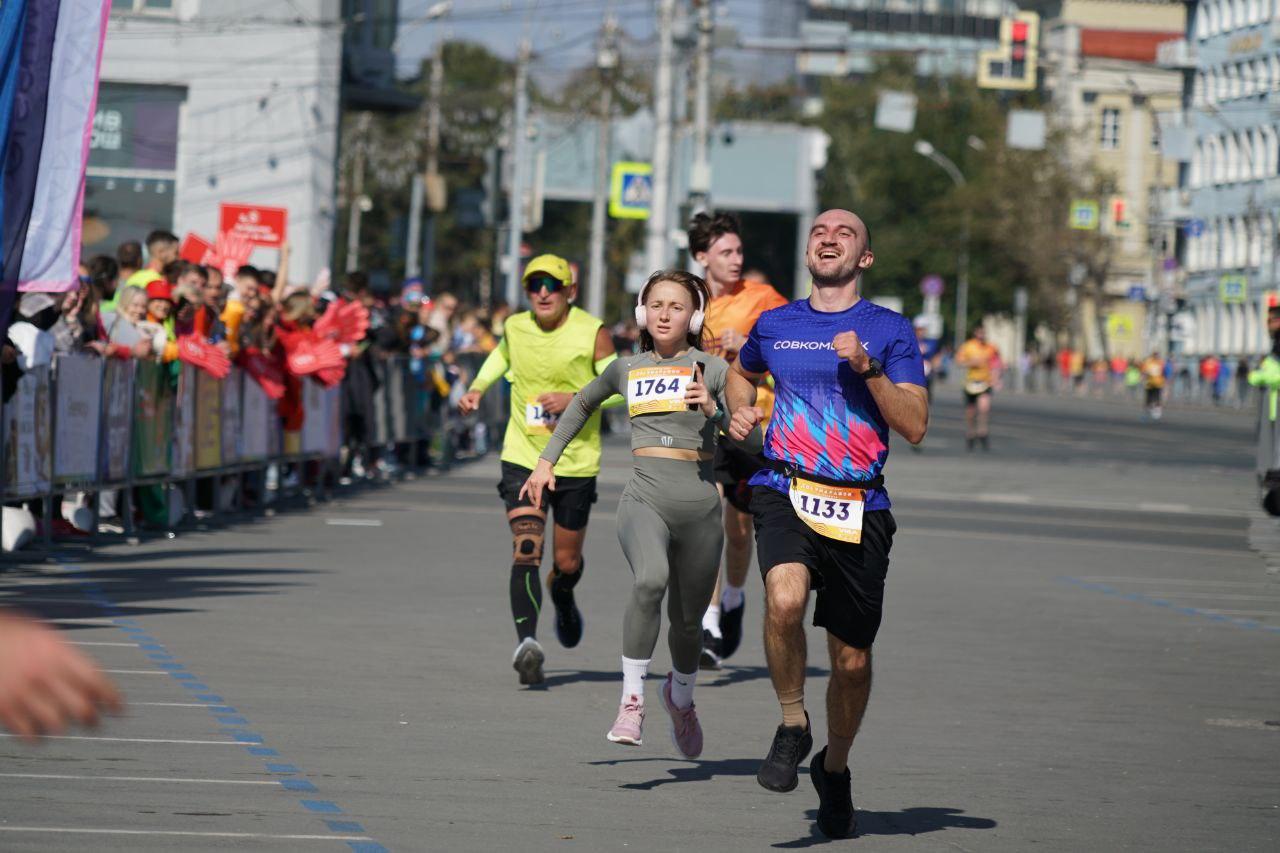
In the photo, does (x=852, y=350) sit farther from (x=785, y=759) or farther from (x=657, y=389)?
(x=657, y=389)

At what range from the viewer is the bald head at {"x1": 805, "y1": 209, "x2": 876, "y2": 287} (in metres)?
7.17

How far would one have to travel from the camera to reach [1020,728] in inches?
380

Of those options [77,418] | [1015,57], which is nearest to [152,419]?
[77,418]

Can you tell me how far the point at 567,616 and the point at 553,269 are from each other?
1.51m

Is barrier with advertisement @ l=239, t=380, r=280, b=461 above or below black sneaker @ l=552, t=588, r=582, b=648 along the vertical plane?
above

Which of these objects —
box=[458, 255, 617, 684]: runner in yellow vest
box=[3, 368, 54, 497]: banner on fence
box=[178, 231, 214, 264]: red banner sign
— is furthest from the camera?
box=[178, 231, 214, 264]: red banner sign

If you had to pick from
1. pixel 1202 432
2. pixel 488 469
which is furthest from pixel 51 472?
pixel 1202 432

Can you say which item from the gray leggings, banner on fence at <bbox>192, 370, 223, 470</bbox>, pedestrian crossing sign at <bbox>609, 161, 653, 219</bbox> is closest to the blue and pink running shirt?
the gray leggings

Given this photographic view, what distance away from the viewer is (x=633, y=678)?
818cm

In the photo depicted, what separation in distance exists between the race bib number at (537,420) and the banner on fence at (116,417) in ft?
20.7

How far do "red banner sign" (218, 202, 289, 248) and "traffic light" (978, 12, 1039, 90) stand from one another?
41.2ft

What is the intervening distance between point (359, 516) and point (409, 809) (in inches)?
542

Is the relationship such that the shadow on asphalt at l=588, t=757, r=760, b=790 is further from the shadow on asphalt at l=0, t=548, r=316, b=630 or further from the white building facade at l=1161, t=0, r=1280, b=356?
the white building facade at l=1161, t=0, r=1280, b=356

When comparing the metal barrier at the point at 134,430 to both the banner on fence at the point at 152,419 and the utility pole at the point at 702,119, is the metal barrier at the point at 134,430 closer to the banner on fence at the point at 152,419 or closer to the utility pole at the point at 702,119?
the banner on fence at the point at 152,419
